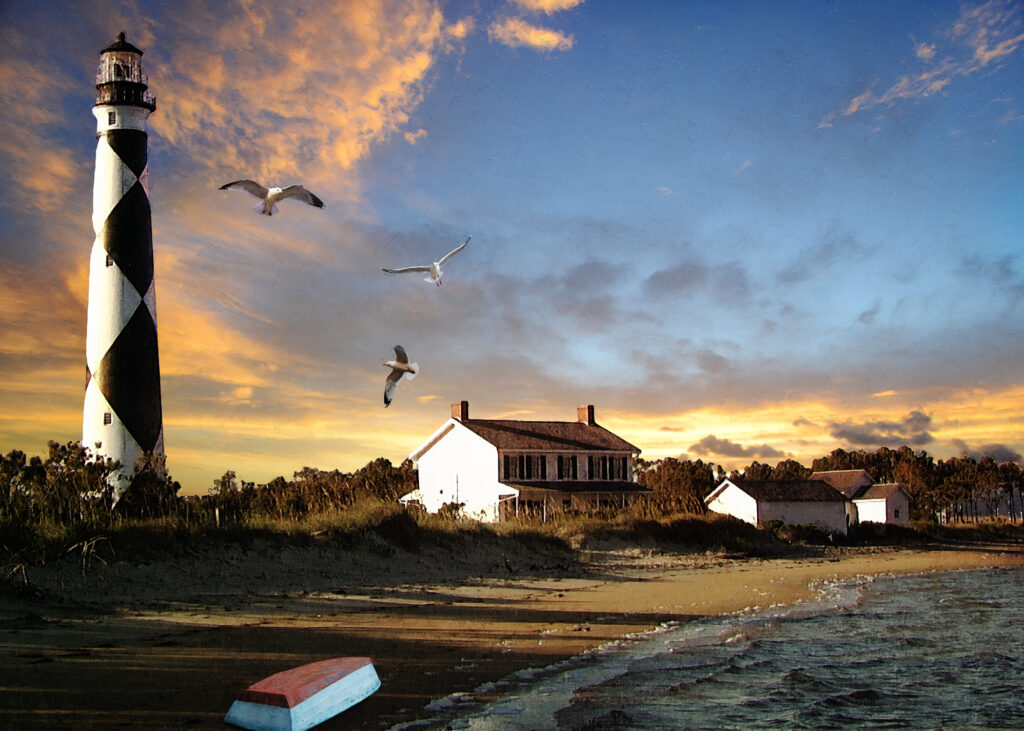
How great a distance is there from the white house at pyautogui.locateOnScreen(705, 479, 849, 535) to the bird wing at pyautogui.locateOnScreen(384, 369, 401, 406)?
123ft

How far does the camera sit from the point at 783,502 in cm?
5400

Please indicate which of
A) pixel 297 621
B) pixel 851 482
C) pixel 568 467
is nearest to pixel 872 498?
pixel 851 482

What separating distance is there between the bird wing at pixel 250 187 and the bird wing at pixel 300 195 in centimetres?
35

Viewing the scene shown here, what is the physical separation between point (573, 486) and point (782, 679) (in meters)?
34.0

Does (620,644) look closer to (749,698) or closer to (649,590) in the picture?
(749,698)

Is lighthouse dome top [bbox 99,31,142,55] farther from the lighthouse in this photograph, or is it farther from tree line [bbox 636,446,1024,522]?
tree line [bbox 636,446,1024,522]

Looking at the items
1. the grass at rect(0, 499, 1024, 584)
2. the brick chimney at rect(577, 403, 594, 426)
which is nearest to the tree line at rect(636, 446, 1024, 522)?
the brick chimney at rect(577, 403, 594, 426)

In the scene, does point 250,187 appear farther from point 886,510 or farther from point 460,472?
point 886,510

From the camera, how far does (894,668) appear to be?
1302cm

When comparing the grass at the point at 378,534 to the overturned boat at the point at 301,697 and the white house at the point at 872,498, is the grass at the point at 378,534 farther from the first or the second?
the white house at the point at 872,498

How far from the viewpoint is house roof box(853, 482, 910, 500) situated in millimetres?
62875

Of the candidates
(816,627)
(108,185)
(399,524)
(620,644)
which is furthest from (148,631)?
(108,185)

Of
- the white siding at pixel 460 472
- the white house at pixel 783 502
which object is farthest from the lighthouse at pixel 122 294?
the white house at pixel 783 502

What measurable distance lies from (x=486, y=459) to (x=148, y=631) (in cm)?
3336
